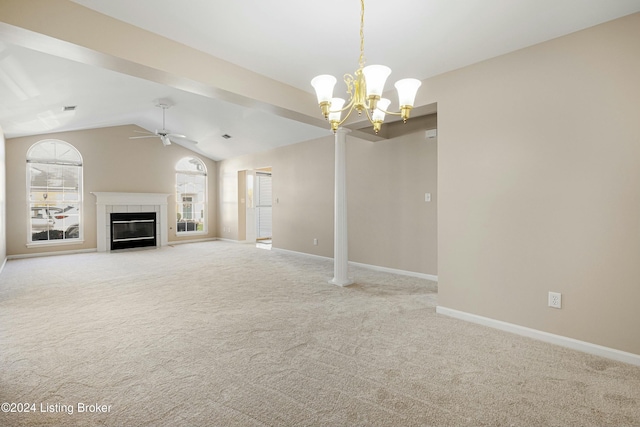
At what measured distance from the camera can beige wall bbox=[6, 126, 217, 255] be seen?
21.2 ft

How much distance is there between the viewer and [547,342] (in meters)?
2.65

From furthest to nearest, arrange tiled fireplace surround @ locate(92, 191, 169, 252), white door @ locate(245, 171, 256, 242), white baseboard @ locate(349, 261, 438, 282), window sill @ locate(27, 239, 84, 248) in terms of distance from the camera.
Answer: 1. white door @ locate(245, 171, 256, 242)
2. tiled fireplace surround @ locate(92, 191, 169, 252)
3. window sill @ locate(27, 239, 84, 248)
4. white baseboard @ locate(349, 261, 438, 282)

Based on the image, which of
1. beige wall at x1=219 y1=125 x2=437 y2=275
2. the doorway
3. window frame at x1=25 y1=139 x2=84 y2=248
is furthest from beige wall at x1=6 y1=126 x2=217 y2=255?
beige wall at x1=219 y1=125 x2=437 y2=275

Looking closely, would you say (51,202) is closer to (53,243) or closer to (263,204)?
(53,243)

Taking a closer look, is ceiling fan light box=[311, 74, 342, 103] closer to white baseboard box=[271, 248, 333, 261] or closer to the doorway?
white baseboard box=[271, 248, 333, 261]

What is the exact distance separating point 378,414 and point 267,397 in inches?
26.7

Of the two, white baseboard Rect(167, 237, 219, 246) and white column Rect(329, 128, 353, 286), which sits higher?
white column Rect(329, 128, 353, 286)

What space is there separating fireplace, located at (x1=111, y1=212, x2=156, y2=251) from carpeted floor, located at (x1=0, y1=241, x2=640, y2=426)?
394cm

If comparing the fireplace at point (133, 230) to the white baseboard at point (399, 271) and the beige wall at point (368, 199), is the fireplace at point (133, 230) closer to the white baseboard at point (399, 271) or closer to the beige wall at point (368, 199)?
the beige wall at point (368, 199)

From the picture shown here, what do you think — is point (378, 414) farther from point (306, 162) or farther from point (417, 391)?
point (306, 162)

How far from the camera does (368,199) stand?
18.9 feet

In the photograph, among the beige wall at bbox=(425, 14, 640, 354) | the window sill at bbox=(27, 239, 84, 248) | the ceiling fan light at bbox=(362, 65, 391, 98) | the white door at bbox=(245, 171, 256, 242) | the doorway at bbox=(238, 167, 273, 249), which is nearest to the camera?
the ceiling fan light at bbox=(362, 65, 391, 98)

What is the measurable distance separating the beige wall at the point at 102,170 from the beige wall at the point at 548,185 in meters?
7.80

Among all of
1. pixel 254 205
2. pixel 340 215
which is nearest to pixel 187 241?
pixel 254 205
